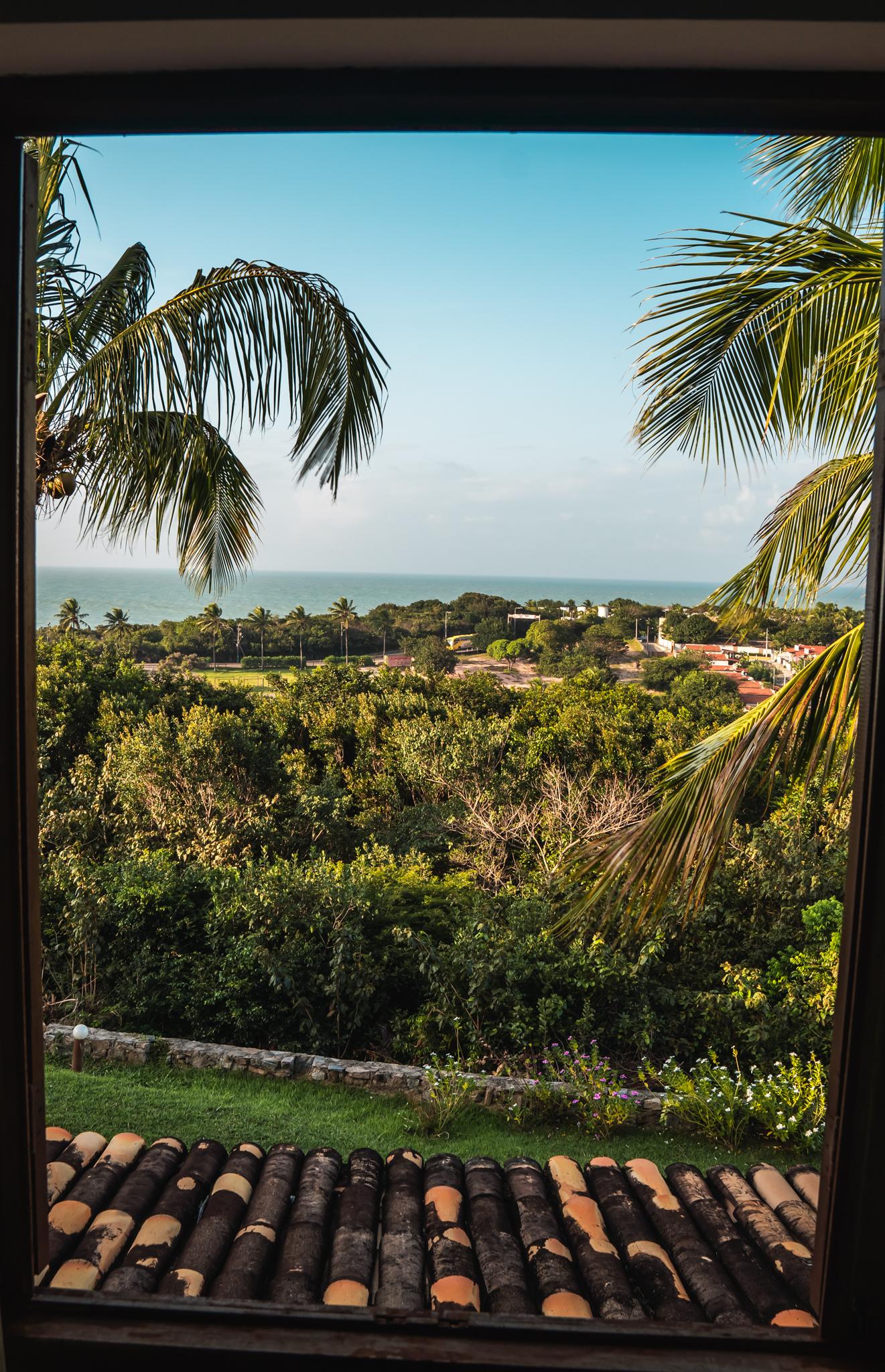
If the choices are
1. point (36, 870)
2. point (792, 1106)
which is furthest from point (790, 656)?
point (36, 870)

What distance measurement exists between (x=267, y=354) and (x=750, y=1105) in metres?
4.97

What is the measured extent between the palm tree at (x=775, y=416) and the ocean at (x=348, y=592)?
35.5 feet

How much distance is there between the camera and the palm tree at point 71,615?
12.0 metres

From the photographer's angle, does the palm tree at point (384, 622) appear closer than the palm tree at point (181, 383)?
No

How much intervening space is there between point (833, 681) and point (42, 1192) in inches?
91.3

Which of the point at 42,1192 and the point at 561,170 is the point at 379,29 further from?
the point at 561,170

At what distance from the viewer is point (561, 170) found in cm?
1588

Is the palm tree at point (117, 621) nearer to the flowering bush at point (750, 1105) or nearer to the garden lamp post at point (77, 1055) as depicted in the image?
the garden lamp post at point (77, 1055)

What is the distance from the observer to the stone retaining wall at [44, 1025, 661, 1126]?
231 inches

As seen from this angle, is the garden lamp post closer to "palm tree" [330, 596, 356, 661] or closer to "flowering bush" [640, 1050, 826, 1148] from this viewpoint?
"flowering bush" [640, 1050, 826, 1148]

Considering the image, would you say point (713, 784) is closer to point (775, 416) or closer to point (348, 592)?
point (775, 416)

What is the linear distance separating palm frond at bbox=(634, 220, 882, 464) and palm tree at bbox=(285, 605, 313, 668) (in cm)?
1114

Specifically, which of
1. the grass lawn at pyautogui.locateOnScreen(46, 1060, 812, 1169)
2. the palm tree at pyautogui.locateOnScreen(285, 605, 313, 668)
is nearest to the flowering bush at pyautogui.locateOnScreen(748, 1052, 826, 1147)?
the grass lawn at pyautogui.locateOnScreen(46, 1060, 812, 1169)

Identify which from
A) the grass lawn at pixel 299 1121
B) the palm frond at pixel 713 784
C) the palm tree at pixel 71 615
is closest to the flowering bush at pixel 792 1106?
the grass lawn at pixel 299 1121
